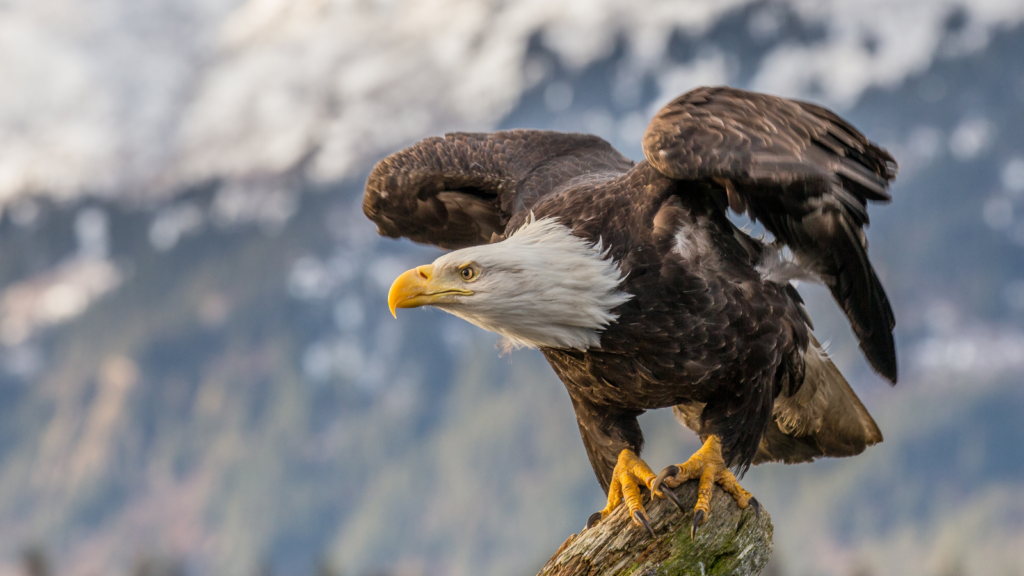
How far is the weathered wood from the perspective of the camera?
4.64 metres

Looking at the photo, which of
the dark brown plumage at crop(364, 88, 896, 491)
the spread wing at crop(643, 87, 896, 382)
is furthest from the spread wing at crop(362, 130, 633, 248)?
the spread wing at crop(643, 87, 896, 382)

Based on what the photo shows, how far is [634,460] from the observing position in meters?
5.32

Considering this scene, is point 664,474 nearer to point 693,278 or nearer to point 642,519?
point 642,519

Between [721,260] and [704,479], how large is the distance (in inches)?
42.4

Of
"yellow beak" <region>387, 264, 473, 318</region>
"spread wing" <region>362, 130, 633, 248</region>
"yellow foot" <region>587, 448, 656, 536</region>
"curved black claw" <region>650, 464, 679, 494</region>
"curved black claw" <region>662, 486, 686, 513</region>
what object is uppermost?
"spread wing" <region>362, 130, 633, 248</region>

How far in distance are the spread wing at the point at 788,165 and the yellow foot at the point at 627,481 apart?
1.33 m

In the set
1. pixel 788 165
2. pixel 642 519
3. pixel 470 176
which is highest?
pixel 470 176

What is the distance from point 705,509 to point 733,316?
0.93 meters

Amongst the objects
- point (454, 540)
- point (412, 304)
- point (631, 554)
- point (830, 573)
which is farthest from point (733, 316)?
point (454, 540)

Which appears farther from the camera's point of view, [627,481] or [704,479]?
[627,481]

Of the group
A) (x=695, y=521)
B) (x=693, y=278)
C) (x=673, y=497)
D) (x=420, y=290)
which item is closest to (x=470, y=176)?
(x=420, y=290)

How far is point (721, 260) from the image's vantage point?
4.99 metres

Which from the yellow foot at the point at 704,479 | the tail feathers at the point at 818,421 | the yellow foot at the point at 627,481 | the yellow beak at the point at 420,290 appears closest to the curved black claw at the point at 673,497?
the yellow foot at the point at 704,479

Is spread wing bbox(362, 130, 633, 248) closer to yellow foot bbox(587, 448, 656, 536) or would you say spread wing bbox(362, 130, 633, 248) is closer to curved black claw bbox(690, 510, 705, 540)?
yellow foot bbox(587, 448, 656, 536)
